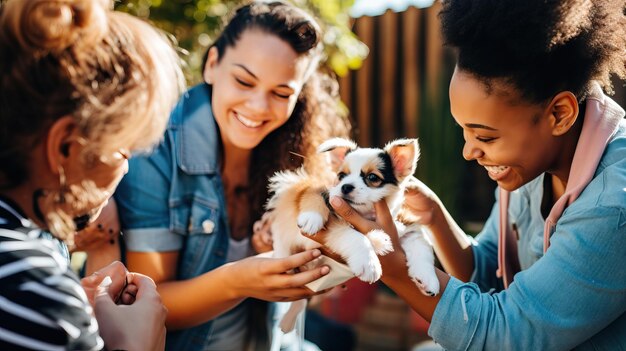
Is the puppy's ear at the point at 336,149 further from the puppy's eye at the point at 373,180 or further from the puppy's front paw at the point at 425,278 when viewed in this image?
the puppy's front paw at the point at 425,278

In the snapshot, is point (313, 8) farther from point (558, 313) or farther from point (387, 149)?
point (558, 313)

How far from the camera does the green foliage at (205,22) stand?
3191mm

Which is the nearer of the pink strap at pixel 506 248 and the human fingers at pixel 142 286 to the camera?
the human fingers at pixel 142 286

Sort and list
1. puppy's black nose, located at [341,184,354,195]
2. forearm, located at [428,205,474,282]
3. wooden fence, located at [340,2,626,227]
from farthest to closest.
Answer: wooden fence, located at [340,2,626,227], forearm, located at [428,205,474,282], puppy's black nose, located at [341,184,354,195]

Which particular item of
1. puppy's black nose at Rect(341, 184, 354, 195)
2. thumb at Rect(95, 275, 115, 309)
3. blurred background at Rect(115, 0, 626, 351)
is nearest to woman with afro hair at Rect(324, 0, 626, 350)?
puppy's black nose at Rect(341, 184, 354, 195)

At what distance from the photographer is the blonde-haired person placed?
1034 mm

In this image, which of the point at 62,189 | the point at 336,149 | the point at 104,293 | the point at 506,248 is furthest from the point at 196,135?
the point at 506,248

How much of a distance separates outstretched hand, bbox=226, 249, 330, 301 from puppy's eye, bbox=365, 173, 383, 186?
11.8 inches

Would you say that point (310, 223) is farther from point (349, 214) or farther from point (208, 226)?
point (208, 226)

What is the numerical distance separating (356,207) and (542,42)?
0.77m

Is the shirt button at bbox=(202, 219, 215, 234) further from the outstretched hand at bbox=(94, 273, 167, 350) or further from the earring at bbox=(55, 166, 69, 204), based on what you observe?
the earring at bbox=(55, 166, 69, 204)

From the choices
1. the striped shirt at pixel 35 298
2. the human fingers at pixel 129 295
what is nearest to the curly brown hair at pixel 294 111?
the human fingers at pixel 129 295

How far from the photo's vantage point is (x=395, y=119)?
5.69 meters

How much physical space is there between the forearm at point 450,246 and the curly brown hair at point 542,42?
63 centimetres
